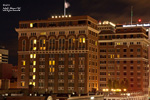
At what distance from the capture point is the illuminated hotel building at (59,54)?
180m

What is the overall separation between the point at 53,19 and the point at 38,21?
890cm

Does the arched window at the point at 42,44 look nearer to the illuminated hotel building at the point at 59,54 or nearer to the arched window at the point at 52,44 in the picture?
the illuminated hotel building at the point at 59,54

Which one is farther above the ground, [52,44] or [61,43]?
[61,43]

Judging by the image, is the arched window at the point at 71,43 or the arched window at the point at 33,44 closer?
the arched window at the point at 71,43

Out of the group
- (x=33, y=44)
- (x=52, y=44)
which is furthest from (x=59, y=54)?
(x=33, y=44)

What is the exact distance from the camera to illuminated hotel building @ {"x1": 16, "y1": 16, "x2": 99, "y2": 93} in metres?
180

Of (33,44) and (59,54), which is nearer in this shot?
(59,54)

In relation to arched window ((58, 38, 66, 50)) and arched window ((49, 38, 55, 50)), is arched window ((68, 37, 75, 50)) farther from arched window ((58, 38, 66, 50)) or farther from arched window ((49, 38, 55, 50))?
arched window ((49, 38, 55, 50))

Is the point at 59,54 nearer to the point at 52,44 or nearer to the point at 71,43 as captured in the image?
the point at 52,44

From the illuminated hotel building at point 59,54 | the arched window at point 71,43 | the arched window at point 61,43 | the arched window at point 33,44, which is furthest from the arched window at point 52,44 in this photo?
the arched window at point 71,43

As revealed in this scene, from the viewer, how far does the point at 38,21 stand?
625 feet

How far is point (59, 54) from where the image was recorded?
185500mm

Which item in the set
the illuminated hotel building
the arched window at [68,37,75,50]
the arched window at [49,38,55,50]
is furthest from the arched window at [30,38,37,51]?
the arched window at [68,37,75,50]

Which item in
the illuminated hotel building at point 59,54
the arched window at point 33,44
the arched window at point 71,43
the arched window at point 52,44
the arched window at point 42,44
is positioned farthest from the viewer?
the arched window at point 33,44
